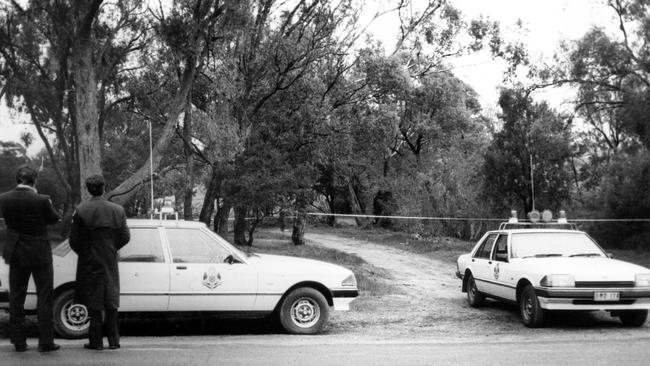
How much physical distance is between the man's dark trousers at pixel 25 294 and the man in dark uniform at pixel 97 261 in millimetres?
323

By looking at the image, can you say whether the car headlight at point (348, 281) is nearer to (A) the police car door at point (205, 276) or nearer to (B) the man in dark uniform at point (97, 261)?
(A) the police car door at point (205, 276)

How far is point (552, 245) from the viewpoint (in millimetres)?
10828

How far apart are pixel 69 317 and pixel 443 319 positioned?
18.0 ft

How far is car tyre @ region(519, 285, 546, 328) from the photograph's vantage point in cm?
949

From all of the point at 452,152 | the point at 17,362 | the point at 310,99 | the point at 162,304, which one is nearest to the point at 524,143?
the point at 310,99

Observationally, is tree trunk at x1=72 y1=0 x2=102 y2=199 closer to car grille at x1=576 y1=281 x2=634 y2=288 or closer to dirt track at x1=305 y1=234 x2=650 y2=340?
dirt track at x1=305 y1=234 x2=650 y2=340

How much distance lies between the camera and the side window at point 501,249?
1104 centimetres

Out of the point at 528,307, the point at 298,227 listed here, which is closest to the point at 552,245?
the point at 528,307

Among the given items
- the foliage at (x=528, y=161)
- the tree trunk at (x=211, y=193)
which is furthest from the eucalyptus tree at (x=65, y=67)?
the foliage at (x=528, y=161)

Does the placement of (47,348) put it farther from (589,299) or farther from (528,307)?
(589,299)

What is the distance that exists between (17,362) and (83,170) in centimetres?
645

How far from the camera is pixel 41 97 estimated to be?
90.4ft

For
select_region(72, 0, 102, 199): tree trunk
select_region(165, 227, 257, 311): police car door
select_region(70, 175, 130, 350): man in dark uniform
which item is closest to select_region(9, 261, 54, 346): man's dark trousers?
select_region(70, 175, 130, 350): man in dark uniform

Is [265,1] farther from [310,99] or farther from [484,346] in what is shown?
[484,346]
